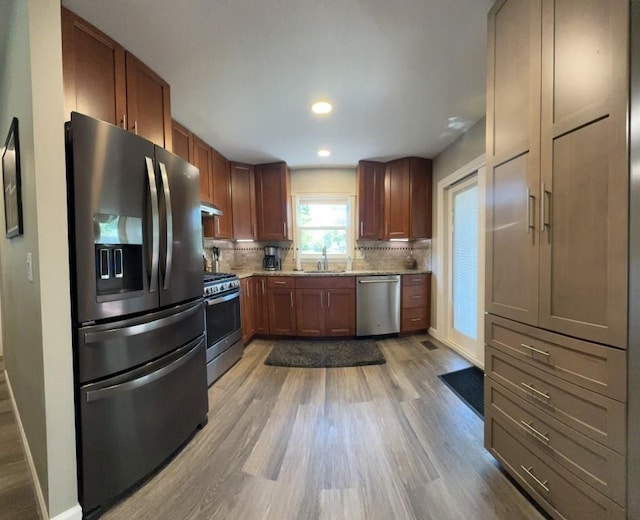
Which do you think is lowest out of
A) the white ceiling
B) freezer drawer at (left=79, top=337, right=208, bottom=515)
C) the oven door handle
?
freezer drawer at (left=79, top=337, right=208, bottom=515)

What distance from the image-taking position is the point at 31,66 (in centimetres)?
100

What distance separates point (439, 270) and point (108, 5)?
3679mm

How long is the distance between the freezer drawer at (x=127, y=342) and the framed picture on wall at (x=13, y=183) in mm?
735

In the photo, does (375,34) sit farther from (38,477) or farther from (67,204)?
(38,477)

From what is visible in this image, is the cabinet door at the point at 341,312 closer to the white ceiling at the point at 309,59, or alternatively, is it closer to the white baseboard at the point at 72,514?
the white ceiling at the point at 309,59

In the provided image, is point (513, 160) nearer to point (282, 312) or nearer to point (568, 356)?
point (568, 356)

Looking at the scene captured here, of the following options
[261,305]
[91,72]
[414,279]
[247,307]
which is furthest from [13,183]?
[414,279]

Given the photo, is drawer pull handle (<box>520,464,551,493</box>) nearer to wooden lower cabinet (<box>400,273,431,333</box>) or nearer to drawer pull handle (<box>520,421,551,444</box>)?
drawer pull handle (<box>520,421,551,444</box>)

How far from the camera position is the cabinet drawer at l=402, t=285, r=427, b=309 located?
3.48 meters

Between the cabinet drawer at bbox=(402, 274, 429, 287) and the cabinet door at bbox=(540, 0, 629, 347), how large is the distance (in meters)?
2.39

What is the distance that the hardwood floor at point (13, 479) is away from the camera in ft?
3.90

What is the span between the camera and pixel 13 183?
1.38m

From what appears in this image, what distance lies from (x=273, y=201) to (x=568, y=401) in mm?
3459

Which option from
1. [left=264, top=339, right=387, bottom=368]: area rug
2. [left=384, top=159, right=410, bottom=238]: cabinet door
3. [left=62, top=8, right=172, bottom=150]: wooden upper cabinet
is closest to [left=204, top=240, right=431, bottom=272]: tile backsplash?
[left=384, top=159, right=410, bottom=238]: cabinet door
